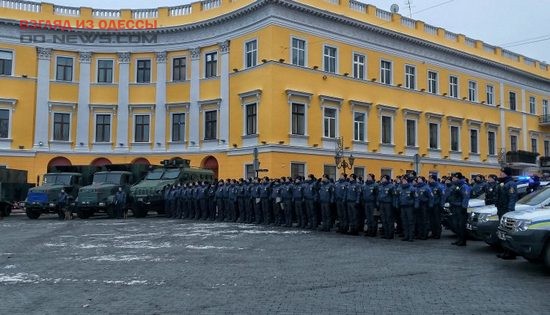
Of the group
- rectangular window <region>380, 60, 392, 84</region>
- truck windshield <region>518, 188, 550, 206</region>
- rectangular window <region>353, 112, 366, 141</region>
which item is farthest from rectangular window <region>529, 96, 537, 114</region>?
truck windshield <region>518, 188, 550, 206</region>

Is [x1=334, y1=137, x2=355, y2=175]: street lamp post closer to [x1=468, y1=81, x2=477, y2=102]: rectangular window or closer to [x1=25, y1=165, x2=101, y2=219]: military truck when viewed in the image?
[x1=25, y1=165, x2=101, y2=219]: military truck

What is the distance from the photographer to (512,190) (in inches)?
510

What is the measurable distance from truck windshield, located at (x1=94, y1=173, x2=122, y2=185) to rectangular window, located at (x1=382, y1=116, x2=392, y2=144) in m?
18.9

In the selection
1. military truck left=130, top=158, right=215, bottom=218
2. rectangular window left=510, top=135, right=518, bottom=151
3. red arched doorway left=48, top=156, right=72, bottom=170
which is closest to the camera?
military truck left=130, top=158, right=215, bottom=218

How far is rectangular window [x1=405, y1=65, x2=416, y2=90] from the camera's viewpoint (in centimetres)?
4078

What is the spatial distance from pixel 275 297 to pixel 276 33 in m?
26.7

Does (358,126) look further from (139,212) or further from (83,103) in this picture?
(83,103)

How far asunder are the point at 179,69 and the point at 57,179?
1335 cm

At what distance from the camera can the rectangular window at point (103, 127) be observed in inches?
1560

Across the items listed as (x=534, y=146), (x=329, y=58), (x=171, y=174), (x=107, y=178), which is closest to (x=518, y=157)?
(x=534, y=146)

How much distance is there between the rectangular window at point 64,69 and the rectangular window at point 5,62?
9.91 ft

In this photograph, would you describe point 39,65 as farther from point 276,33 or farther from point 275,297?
point 275,297

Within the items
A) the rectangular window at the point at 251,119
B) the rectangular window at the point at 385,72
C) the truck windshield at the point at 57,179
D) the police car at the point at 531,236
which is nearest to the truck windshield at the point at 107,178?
the truck windshield at the point at 57,179

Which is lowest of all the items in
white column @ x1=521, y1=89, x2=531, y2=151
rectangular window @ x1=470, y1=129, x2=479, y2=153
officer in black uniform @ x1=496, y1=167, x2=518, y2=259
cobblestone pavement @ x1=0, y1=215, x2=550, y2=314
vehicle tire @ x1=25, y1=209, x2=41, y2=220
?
cobblestone pavement @ x1=0, y1=215, x2=550, y2=314
